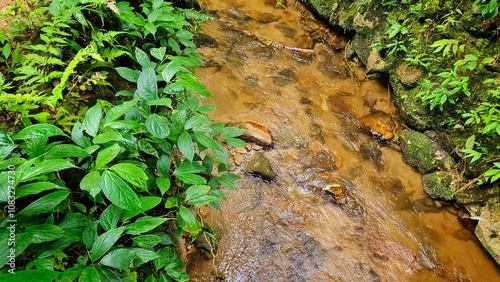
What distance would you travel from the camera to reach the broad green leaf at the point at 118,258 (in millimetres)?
1625

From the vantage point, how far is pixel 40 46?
7.99 ft

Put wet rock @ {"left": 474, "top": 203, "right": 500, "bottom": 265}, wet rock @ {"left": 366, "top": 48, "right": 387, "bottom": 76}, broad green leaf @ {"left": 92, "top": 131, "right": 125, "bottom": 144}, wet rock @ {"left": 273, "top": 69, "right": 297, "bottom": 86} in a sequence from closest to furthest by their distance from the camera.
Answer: broad green leaf @ {"left": 92, "top": 131, "right": 125, "bottom": 144} → wet rock @ {"left": 474, "top": 203, "right": 500, "bottom": 265} → wet rock @ {"left": 366, "top": 48, "right": 387, "bottom": 76} → wet rock @ {"left": 273, "top": 69, "right": 297, "bottom": 86}

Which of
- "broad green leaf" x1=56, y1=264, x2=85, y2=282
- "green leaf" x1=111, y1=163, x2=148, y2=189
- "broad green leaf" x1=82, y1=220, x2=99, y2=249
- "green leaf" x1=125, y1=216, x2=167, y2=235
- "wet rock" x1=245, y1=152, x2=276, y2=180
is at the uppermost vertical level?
"green leaf" x1=111, y1=163, x2=148, y2=189

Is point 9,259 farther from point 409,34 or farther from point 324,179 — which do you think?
Answer: point 409,34

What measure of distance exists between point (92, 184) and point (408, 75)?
4.98 metres

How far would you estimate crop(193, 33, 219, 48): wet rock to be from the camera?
19.1 ft

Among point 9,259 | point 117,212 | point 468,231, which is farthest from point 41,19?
point 468,231

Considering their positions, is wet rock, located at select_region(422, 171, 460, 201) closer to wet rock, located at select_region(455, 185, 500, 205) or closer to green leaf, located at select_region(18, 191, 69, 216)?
wet rock, located at select_region(455, 185, 500, 205)

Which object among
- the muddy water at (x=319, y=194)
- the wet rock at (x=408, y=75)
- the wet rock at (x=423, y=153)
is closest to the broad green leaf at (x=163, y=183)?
the muddy water at (x=319, y=194)

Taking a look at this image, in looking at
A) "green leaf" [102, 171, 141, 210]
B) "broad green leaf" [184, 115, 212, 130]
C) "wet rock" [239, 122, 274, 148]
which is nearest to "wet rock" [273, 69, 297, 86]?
"wet rock" [239, 122, 274, 148]

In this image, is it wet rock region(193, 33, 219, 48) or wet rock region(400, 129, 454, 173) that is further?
wet rock region(193, 33, 219, 48)

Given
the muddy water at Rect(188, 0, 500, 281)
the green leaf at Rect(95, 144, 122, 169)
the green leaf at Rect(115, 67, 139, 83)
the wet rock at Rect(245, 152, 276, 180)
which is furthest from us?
the wet rock at Rect(245, 152, 276, 180)

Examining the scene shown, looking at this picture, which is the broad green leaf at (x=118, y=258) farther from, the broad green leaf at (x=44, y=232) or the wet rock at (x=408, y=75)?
the wet rock at (x=408, y=75)

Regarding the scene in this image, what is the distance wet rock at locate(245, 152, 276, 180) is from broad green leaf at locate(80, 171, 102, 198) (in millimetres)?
2610
